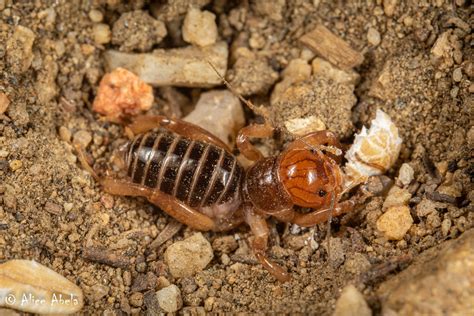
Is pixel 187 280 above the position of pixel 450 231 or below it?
below

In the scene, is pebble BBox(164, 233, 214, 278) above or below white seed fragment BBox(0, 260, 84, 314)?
below

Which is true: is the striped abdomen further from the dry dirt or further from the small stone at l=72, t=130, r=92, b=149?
the small stone at l=72, t=130, r=92, b=149

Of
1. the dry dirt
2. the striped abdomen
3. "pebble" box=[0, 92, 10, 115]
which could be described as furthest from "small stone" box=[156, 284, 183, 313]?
"pebble" box=[0, 92, 10, 115]

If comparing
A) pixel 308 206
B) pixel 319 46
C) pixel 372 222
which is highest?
pixel 319 46

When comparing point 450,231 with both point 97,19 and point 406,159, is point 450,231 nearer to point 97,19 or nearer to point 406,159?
point 406,159

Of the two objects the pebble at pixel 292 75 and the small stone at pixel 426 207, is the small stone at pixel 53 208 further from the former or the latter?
the small stone at pixel 426 207

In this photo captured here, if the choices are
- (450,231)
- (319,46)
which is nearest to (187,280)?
(450,231)
